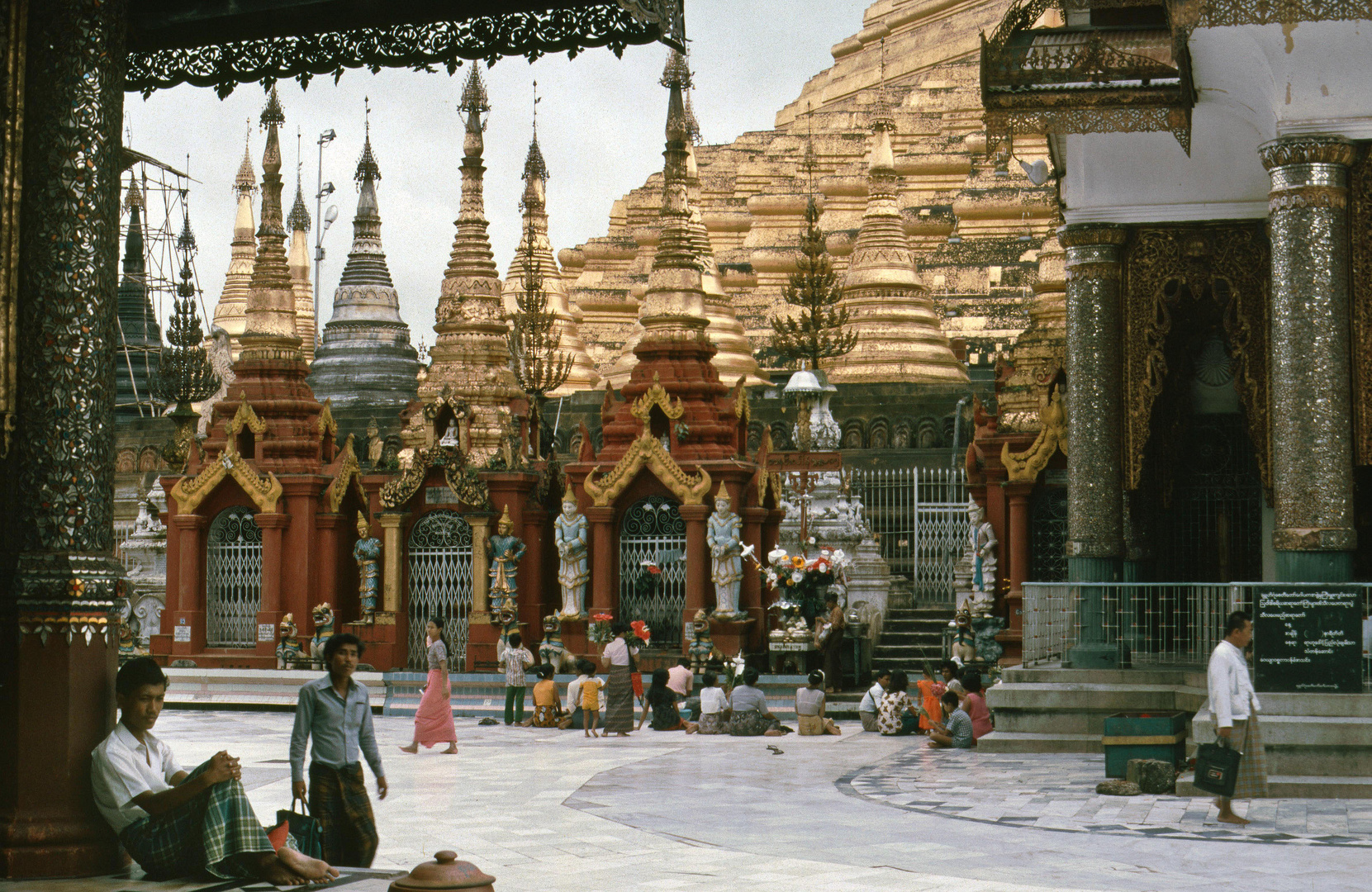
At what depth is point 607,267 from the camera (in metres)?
44.8

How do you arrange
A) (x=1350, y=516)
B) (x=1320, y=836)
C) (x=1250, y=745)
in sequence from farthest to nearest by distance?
(x=1350, y=516) < (x=1250, y=745) < (x=1320, y=836)

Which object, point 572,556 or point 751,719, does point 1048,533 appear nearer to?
point 751,719

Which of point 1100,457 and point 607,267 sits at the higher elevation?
point 607,267

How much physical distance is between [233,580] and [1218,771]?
1672 cm

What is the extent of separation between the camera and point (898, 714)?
60.3 feet

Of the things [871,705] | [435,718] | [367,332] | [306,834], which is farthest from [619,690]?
[367,332]

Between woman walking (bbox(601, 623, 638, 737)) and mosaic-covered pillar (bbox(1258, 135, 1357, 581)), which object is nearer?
mosaic-covered pillar (bbox(1258, 135, 1357, 581))

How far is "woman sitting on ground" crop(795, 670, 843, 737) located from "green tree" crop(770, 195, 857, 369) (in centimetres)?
919

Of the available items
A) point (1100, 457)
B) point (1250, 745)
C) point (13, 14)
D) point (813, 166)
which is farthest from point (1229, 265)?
point (813, 166)

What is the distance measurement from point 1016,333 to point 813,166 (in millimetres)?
9050

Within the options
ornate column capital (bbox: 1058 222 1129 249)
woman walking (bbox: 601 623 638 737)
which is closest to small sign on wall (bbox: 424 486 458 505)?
woman walking (bbox: 601 623 638 737)

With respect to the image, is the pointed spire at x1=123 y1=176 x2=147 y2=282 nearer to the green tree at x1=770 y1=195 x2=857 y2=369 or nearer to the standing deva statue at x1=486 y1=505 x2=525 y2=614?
the green tree at x1=770 y1=195 x2=857 y2=369

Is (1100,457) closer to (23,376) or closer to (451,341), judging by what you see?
(23,376)

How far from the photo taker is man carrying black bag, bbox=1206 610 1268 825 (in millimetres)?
11430
